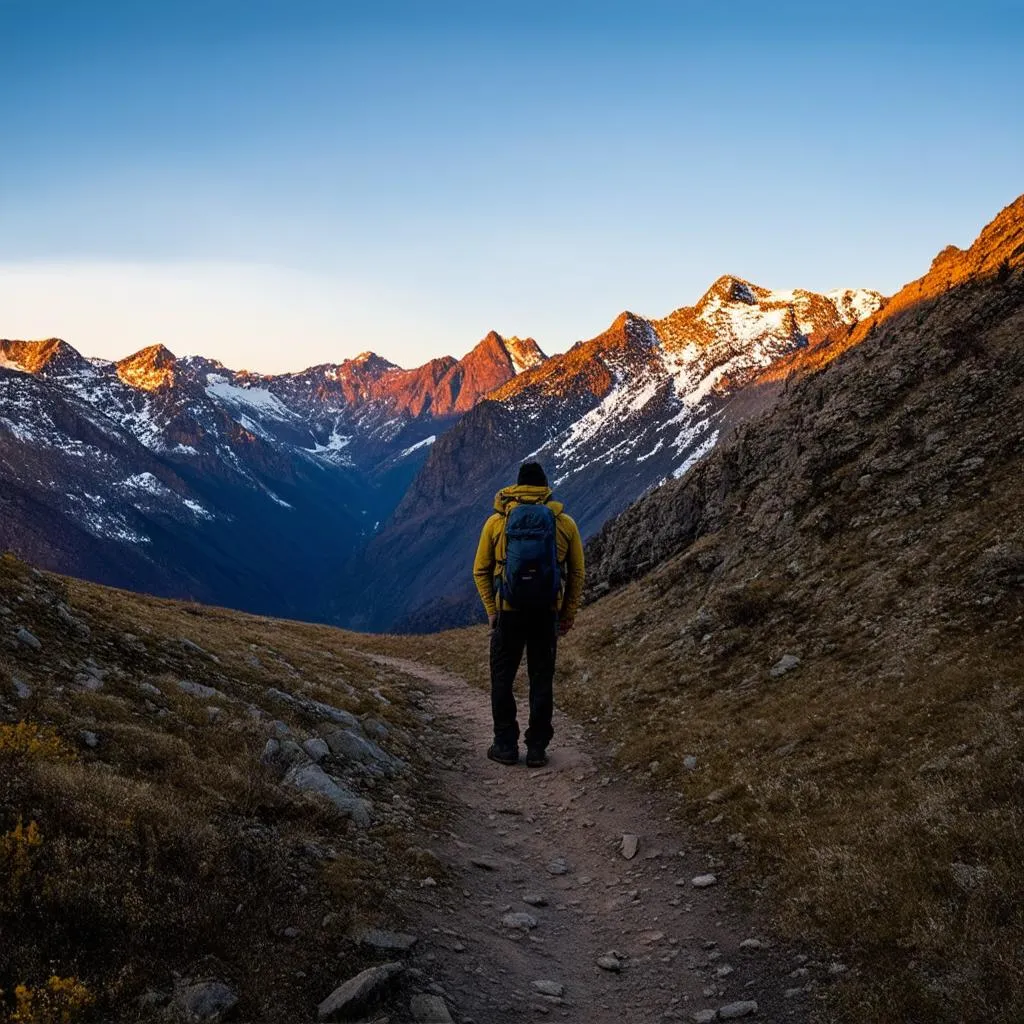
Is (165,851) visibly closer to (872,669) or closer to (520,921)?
(520,921)

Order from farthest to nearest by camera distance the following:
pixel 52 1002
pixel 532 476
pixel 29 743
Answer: pixel 532 476, pixel 29 743, pixel 52 1002

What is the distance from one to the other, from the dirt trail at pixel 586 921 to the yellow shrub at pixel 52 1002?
321cm

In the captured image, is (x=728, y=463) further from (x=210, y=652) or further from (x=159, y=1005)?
(x=159, y=1005)

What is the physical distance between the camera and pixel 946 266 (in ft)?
548

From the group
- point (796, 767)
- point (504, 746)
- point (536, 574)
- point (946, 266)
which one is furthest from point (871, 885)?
point (946, 266)

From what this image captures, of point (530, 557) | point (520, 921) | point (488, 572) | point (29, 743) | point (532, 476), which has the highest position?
point (532, 476)

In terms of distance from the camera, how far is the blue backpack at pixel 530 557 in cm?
1301

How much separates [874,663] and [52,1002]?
1386 centimetres

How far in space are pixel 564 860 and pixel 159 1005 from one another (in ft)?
21.3

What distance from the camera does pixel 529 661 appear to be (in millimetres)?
14266

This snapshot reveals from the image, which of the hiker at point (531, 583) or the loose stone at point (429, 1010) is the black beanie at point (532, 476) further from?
the loose stone at point (429, 1010)

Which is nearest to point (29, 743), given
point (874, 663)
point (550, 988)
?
point (550, 988)

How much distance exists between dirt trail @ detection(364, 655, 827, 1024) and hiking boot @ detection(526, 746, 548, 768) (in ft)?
2.32

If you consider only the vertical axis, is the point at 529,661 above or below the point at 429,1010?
above
